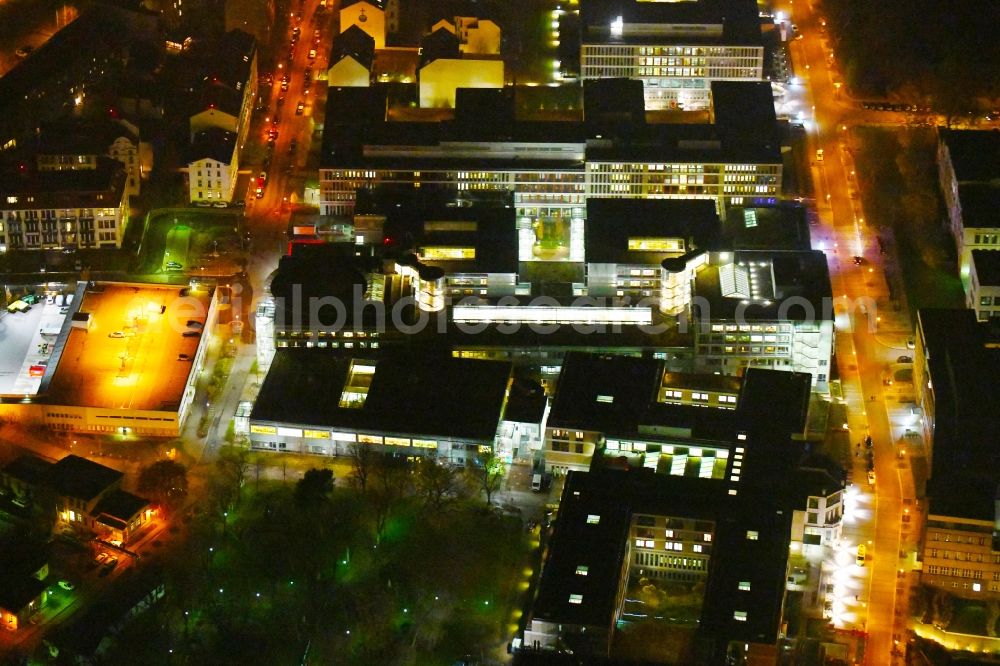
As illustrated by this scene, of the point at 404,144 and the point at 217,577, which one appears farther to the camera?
the point at 404,144

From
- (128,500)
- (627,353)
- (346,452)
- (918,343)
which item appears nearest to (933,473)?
(918,343)

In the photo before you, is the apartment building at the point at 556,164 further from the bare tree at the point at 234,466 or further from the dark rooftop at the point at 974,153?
the bare tree at the point at 234,466

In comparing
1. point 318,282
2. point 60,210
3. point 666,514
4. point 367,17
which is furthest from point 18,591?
point 367,17

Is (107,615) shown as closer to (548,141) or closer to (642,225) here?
(642,225)

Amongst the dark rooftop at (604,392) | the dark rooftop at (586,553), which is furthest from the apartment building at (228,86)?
the dark rooftop at (586,553)

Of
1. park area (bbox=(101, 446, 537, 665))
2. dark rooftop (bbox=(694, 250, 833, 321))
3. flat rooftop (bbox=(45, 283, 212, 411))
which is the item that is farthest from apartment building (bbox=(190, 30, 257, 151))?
dark rooftop (bbox=(694, 250, 833, 321))

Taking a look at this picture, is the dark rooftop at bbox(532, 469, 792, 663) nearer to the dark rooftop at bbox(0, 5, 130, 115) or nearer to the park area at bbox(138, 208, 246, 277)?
the park area at bbox(138, 208, 246, 277)

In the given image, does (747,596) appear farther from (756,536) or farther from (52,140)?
(52,140)
